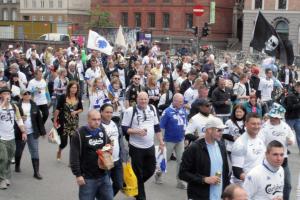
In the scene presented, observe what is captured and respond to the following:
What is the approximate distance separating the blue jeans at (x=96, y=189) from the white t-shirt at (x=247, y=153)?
1.61 meters

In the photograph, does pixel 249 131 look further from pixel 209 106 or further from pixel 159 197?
pixel 159 197

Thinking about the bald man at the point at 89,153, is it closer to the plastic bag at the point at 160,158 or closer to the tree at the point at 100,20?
the plastic bag at the point at 160,158

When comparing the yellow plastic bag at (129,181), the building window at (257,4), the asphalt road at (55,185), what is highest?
the building window at (257,4)

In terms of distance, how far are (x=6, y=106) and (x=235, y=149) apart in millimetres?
4060

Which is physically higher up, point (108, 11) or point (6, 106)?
point (108, 11)

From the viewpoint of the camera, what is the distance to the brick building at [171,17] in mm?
60844

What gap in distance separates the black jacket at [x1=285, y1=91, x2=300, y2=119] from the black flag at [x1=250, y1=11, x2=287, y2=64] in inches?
91.6

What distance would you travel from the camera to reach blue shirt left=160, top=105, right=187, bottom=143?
8.74 meters

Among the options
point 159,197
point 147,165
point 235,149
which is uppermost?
point 235,149

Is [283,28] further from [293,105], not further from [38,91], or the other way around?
[38,91]

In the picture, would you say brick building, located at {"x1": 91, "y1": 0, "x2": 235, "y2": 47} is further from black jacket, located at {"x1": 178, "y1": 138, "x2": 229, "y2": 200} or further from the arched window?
black jacket, located at {"x1": 178, "y1": 138, "x2": 229, "y2": 200}

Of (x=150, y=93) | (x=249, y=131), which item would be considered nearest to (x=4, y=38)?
(x=150, y=93)

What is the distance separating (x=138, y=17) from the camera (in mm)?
65375

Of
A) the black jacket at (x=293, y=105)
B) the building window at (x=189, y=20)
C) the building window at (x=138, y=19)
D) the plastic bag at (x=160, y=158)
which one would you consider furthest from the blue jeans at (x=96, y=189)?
the building window at (x=138, y=19)
